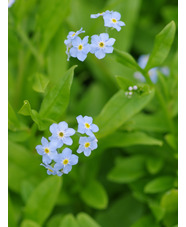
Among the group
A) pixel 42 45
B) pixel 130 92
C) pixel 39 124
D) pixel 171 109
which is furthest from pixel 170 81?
pixel 39 124

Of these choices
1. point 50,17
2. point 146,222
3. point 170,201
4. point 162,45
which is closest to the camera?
point 162,45

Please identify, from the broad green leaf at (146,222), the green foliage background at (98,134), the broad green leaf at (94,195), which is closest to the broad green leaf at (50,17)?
the green foliage background at (98,134)

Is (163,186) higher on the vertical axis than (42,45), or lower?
lower

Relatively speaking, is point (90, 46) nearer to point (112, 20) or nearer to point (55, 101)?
point (112, 20)

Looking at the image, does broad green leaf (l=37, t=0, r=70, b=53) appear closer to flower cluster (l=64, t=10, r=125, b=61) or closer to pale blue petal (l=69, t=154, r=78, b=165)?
flower cluster (l=64, t=10, r=125, b=61)

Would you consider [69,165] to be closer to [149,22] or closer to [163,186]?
[163,186]

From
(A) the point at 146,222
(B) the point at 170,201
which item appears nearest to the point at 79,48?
(B) the point at 170,201

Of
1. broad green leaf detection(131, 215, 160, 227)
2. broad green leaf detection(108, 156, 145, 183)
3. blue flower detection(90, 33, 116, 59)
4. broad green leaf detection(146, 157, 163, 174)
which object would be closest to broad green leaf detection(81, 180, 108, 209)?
Result: broad green leaf detection(108, 156, 145, 183)
